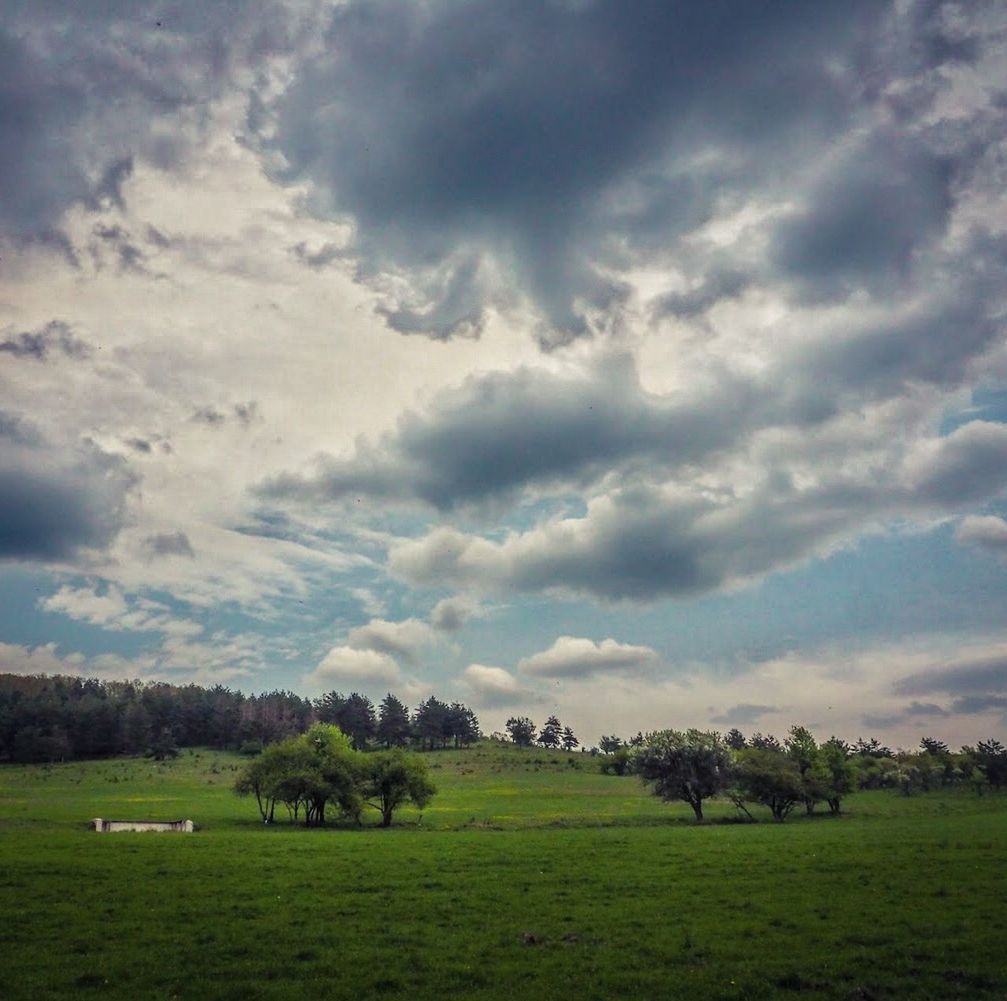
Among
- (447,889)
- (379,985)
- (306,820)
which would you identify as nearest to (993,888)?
(447,889)

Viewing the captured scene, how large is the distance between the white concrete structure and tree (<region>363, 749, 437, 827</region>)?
63.0ft

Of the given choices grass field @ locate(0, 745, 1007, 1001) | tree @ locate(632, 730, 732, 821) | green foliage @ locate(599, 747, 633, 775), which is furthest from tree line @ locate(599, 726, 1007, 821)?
green foliage @ locate(599, 747, 633, 775)

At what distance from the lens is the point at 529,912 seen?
28.8 meters

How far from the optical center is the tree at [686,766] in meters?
85.0

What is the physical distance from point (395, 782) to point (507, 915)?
55.7 metres

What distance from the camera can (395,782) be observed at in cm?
8038

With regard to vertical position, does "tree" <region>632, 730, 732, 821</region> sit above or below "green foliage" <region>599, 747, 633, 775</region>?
above

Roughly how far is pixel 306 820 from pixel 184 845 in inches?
1268

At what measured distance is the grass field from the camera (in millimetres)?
20219

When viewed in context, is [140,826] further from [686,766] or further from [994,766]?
[994,766]

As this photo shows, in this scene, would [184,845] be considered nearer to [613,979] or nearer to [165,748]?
[613,979]

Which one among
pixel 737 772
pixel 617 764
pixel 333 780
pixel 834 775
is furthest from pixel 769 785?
pixel 617 764

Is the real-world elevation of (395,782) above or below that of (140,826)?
above

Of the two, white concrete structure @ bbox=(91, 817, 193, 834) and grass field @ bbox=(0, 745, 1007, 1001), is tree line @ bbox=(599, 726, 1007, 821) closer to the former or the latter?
grass field @ bbox=(0, 745, 1007, 1001)
